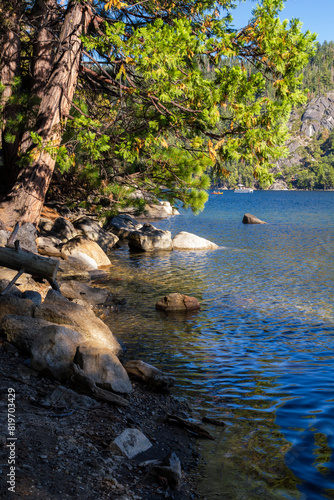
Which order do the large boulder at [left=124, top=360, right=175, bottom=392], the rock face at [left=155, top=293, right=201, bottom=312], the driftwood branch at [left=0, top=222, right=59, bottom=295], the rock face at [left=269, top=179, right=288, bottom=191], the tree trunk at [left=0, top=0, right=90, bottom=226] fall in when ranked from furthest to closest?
the rock face at [left=269, top=179, right=288, bottom=191], the tree trunk at [left=0, top=0, right=90, bottom=226], the rock face at [left=155, top=293, right=201, bottom=312], the driftwood branch at [left=0, top=222, right=59, bottom=295], the large boulder at [left=124, top=360, right=175, bottom=392]

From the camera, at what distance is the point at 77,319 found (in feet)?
26.1

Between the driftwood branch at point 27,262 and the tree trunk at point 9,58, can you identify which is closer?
the driftwood branch at point 27,262

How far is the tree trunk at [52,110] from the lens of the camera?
13.1 meters

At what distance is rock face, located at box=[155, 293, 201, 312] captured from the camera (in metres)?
11.7

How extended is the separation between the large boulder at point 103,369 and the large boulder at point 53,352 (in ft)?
0.52

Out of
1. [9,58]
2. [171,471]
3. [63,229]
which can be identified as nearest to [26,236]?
[63,229]

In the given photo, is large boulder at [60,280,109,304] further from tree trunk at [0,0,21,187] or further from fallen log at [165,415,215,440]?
fallen log at [165,415,215,440]

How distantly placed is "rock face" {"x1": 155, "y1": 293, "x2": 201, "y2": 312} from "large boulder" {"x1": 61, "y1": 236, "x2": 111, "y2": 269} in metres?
5.38

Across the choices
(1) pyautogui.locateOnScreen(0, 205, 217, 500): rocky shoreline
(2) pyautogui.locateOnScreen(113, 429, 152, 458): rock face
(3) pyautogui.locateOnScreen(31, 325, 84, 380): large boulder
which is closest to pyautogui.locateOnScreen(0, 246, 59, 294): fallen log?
(1) pyautogui.locateOnScreen(0, 205, 217, 500): rocky shoreline

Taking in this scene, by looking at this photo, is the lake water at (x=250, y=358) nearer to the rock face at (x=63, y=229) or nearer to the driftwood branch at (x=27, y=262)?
the driftwood branch at (x=27, y=262)

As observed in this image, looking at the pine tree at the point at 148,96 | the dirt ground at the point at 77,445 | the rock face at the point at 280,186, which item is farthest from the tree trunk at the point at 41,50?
the rock face at the point at 280,186

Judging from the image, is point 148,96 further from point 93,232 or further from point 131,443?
point 93,232

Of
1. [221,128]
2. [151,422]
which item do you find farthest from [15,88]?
[151,422]

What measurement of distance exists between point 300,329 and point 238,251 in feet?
43.4
